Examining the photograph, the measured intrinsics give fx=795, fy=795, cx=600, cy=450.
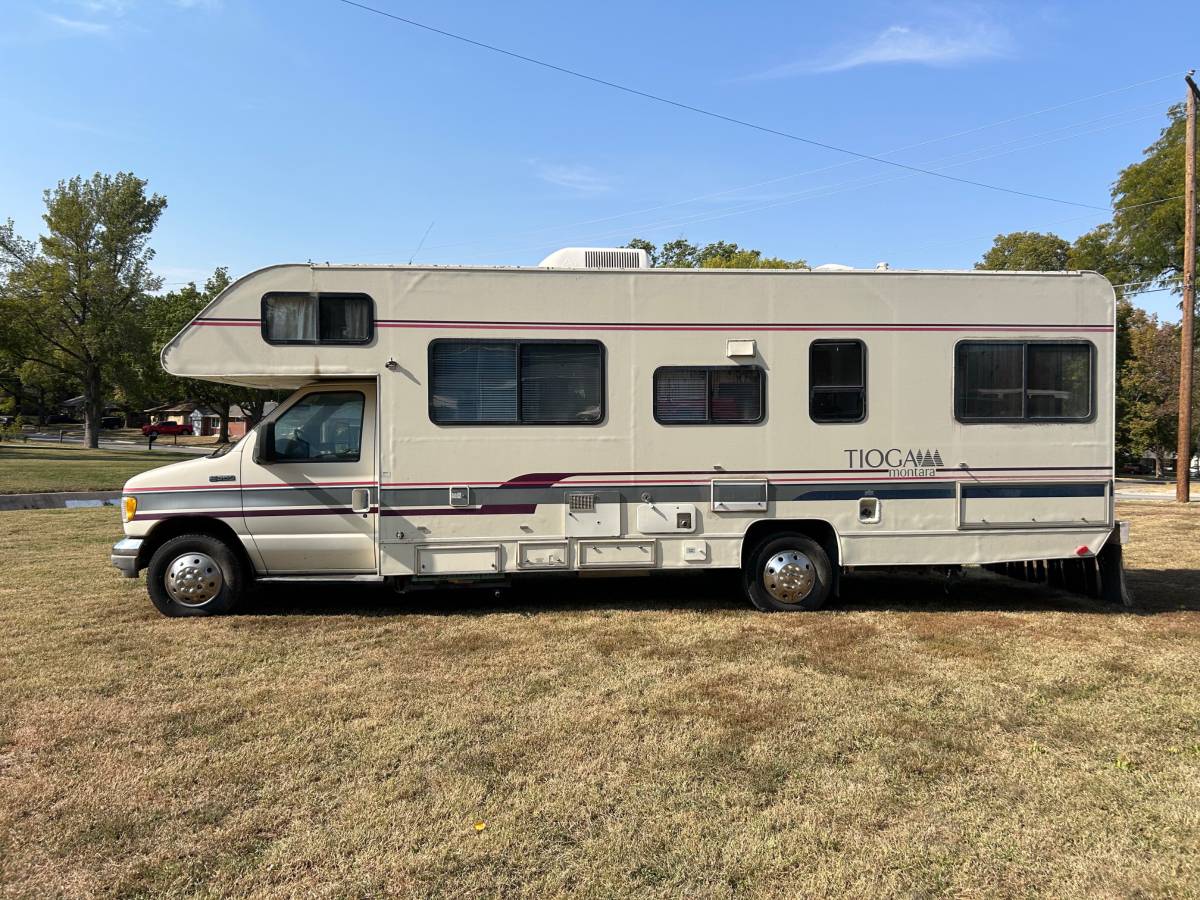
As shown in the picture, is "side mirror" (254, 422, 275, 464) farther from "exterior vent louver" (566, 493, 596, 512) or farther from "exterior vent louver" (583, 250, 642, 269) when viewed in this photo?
"exterior vent louver" (583, 250, 642, 269)

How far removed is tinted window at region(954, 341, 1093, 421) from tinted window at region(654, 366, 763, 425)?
188 centimetres

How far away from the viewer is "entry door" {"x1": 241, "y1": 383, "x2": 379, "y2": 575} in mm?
6945

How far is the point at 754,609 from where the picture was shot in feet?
24.1

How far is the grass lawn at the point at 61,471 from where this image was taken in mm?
19672

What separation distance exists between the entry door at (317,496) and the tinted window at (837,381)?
3940 millimetres

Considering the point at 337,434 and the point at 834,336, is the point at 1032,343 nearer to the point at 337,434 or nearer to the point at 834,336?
the point at 834,336

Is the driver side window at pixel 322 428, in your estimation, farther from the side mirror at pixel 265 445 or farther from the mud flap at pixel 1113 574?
the mud flap at pixel 1113 574

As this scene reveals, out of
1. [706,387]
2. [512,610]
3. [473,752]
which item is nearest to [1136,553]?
[706,387]

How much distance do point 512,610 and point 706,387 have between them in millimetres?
2701

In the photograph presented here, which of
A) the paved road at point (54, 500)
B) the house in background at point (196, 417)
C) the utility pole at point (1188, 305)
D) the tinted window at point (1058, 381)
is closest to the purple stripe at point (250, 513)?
the tinted window at point (1058, 381)

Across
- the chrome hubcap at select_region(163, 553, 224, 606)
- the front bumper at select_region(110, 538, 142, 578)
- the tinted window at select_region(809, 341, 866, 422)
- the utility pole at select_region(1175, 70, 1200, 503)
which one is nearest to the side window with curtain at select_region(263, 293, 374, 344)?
the chrome hubcap at select_region(163, 553, 224, 606)

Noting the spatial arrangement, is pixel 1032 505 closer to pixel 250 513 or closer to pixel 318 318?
pixel 318 318

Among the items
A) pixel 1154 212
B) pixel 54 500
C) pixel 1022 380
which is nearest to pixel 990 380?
pixel 1022 380

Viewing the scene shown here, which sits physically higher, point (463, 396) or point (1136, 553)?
point (463, 396)
